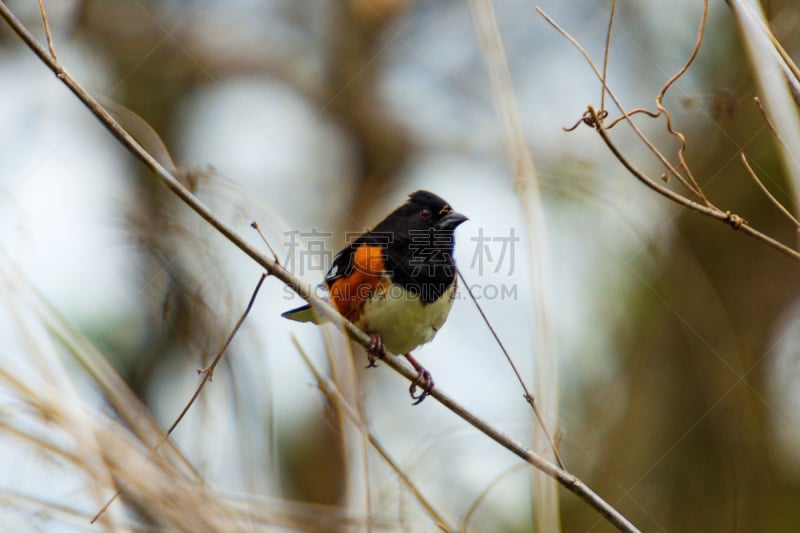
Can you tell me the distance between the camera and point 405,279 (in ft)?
10.0

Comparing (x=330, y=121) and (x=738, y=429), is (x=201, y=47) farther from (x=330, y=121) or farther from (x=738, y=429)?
(x=738, y=429)

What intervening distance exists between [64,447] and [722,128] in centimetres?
470

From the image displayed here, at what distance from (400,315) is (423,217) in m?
0.45

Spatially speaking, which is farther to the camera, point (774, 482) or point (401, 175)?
point (401, 175)

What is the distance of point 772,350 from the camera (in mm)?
4949

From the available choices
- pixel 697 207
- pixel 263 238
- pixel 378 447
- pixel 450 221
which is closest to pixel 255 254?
pixel 263 238

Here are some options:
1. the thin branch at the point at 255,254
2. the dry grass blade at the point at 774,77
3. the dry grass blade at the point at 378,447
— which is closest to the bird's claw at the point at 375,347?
the thin branch at the point at 255,254

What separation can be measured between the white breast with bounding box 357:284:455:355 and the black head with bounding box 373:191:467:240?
268 mm

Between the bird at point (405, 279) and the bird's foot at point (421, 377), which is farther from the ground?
the bird at point (405, 279)

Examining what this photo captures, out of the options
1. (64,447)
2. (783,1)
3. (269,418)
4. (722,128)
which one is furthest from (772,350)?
(64,447)

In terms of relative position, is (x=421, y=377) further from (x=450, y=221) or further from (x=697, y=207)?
(x=697, y=207)

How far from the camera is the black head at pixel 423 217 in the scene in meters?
3.16

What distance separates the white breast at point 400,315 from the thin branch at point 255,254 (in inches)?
42.4

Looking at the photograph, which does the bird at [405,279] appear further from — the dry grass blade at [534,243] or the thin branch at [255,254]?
the dry grass blade at [534,243]
